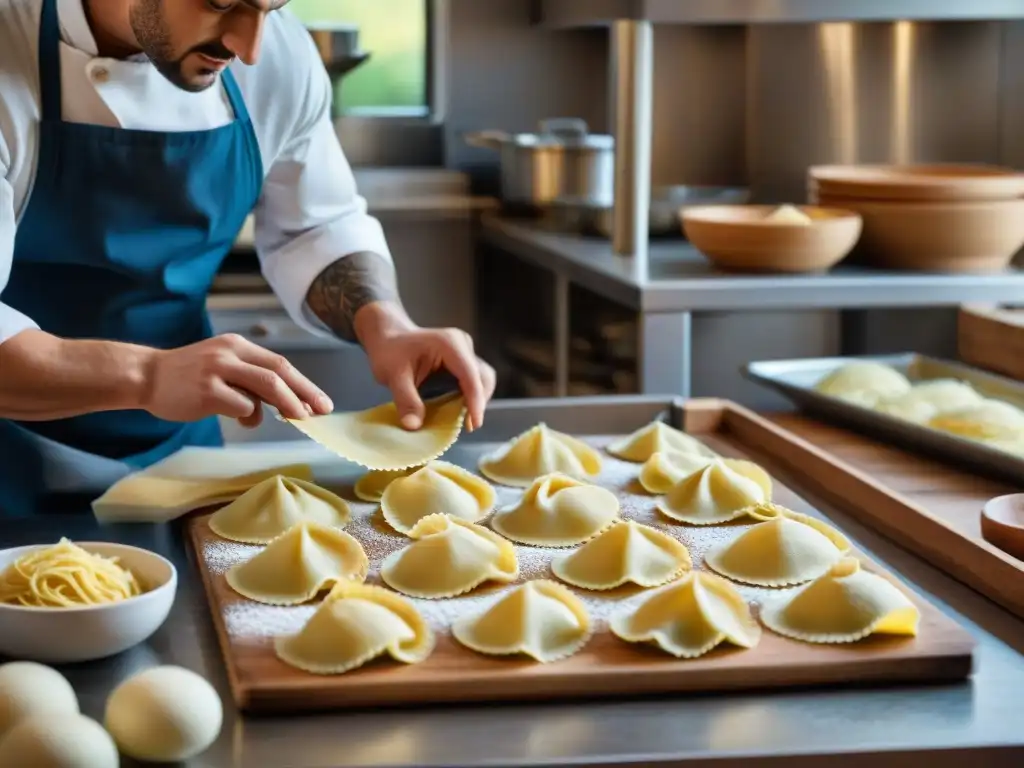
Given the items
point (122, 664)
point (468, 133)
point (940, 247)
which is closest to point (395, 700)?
point (122, 664)

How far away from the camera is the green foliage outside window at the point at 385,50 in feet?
12.5

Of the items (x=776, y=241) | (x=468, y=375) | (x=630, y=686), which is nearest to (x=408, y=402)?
(x=468, y=375)

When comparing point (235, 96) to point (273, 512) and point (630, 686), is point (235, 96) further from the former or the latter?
point (630, 686)

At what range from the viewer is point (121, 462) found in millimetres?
1830

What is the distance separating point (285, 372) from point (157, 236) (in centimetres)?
44

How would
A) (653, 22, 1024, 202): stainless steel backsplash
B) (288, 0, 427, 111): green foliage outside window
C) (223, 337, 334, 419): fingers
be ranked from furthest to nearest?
(288, 0, 427, 111): green foliage outside window, (653, 22, 1024, 202): stainless steel backsplash, (223, 337, 334, 419): fingers

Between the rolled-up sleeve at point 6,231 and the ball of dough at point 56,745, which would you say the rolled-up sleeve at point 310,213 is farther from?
the ball of dough at point 56,745

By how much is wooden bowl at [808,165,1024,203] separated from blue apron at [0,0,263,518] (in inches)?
49.2

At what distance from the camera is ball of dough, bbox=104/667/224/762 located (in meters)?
0.95

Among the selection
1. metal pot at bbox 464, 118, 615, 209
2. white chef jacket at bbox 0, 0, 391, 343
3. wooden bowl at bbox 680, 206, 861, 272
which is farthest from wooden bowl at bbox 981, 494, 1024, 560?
metal pot at bbox 464, 118, 615, 209

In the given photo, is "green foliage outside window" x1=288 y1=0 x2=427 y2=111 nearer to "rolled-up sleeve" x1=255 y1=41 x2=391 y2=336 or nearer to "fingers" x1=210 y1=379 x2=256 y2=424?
"rolled-up sleeve" x1=255 y1=41 x2=391 y2=336

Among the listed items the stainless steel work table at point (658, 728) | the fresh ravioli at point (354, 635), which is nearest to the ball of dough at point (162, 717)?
the stainless steel work table at point (658, 728)

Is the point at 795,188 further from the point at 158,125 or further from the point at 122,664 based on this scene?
the point at 122,664

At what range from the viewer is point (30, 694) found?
3.18ft
